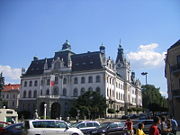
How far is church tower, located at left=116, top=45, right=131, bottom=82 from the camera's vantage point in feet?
303

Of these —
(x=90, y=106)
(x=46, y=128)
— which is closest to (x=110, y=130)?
(x=46, y=128)

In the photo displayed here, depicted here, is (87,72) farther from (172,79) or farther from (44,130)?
(44,130)

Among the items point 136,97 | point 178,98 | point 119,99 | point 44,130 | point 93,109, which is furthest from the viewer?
point 136,97

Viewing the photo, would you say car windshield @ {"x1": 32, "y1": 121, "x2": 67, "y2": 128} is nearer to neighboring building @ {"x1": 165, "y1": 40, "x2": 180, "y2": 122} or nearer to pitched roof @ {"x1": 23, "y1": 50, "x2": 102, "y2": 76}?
neighboring building @ {"x1": 165, "y1": 40, "x2": 180, "y2": 122}

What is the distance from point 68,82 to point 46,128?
57.6 meters

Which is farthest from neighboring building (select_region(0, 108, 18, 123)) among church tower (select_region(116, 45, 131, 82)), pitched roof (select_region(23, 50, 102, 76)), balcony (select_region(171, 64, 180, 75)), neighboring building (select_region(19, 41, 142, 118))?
church tower (select_region(116, 45, 131, 82))

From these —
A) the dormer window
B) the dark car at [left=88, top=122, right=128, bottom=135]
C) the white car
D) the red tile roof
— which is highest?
the dormer window

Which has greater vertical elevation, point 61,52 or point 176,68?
point 61,52

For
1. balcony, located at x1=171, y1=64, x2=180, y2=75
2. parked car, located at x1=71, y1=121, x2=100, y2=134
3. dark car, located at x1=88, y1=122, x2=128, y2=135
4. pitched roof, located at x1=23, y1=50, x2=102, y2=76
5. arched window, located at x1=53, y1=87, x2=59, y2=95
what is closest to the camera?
dark car, located at x1=88, y1=122, x2=128, y2=135

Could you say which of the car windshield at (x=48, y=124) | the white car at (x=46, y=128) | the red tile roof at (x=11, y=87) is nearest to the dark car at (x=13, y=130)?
the white car at (x=46, y=128)

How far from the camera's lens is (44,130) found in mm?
15102

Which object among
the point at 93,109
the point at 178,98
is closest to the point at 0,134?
the point at 178,98

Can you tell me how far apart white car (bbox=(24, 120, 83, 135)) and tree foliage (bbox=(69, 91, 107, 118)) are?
35568 mm

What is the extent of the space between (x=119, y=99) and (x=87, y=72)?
18.7 m
